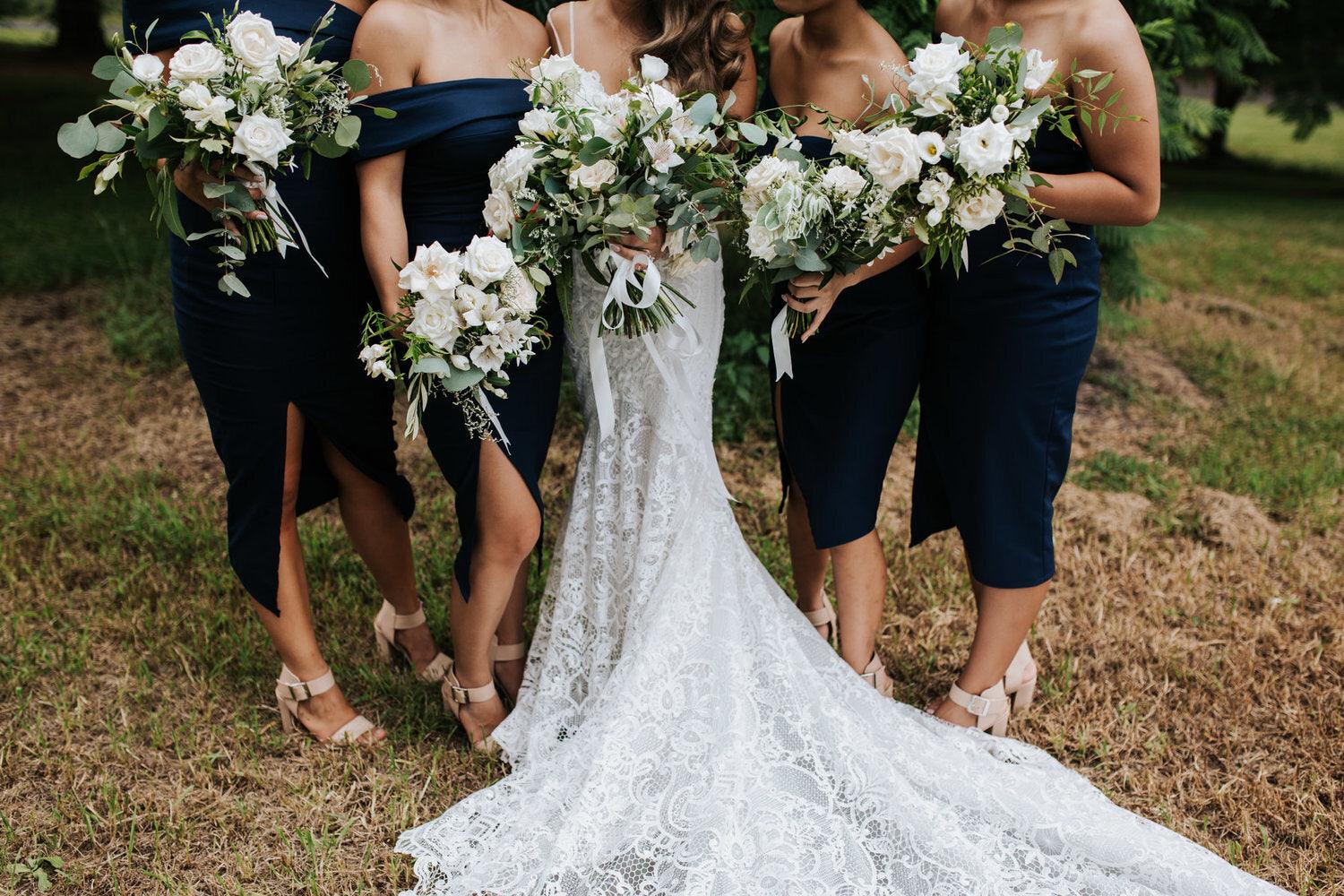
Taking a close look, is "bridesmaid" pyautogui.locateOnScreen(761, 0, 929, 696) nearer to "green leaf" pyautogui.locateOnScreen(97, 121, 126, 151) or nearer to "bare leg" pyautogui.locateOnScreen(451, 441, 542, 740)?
"bare leg" pyautogui.locateOnScreen(451, 441, 542, 740)

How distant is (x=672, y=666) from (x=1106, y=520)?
261 cm

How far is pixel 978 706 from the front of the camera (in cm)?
319

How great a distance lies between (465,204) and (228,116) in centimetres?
66

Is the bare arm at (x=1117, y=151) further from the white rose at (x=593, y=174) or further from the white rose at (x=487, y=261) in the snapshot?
the white rose at (x=487, y=261)

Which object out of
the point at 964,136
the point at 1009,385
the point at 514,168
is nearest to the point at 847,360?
the point at 1009,385

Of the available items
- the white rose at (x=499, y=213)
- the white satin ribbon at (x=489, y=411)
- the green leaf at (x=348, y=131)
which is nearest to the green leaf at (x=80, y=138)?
the green leaf at (x=348, y=131)

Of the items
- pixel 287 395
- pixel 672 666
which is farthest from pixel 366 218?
pixel 672 666

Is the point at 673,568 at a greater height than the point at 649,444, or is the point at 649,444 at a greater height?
the point at 649,444

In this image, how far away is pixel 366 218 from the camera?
269 cm

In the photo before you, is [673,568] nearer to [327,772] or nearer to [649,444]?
[649,444]

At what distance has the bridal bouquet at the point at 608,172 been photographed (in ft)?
7.94

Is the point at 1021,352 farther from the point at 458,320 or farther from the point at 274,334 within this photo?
the point at 274,334

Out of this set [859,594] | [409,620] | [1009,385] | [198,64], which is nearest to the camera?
[198,64]

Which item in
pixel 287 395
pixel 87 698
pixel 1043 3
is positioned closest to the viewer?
pixel 1043 3
